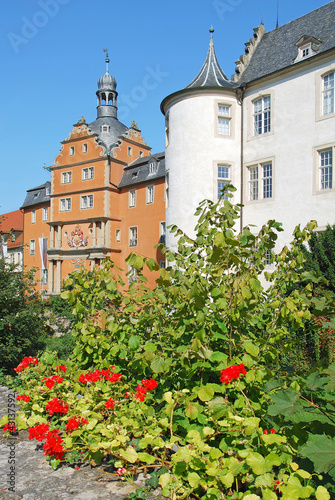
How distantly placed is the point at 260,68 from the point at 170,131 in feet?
16.7

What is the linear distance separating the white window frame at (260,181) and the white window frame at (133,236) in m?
13.7

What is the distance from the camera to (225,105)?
19250 millimetres

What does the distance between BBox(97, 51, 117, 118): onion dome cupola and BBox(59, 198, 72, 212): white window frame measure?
7.95 m

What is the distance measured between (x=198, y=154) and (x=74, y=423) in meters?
17.0

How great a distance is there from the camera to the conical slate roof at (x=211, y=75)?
64.5 feet

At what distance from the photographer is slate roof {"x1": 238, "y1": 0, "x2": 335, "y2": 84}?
1682 cm

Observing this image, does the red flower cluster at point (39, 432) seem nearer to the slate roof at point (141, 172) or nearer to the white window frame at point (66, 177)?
the slate roof at point (141, 172)

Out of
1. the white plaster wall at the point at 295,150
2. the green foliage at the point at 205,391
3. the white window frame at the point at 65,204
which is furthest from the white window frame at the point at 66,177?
the green foliage at the point at 205,391

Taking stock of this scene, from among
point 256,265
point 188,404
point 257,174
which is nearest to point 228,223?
point 256,265

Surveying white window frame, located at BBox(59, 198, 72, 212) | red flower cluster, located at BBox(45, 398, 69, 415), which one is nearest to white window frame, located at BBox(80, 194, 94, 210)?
white window frame, located at BBox(59, 198, 72, 212)

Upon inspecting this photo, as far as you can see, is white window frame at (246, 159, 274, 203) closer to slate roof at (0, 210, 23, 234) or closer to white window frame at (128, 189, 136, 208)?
white window frame at (128, 189, 136, 208)

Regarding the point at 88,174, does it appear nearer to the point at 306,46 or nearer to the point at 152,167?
the point at 152,167

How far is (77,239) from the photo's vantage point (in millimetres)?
A: 34188

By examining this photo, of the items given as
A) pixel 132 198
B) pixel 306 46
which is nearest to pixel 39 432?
pixel 306 46
